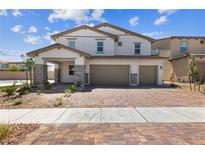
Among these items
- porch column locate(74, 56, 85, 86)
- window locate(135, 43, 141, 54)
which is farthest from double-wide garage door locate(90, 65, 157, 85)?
porch column locate(74, 56, 85, 86)

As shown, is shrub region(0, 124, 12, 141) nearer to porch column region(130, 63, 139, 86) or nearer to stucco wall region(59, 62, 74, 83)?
porch column region(130, 63, 139, 86)

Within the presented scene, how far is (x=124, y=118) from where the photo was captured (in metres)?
7.82

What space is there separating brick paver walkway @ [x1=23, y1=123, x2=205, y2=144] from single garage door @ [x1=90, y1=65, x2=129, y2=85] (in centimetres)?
1572

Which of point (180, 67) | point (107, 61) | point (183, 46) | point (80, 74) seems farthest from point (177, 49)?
point (80, 74)

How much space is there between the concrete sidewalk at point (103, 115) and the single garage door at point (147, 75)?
1345cm

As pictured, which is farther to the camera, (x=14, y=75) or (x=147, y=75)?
(x=14, y=75)

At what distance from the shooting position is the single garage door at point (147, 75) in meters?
22.8

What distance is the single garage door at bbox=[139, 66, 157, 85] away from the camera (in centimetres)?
2278

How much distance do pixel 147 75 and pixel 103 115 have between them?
51.1 ft

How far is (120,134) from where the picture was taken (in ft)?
19.3

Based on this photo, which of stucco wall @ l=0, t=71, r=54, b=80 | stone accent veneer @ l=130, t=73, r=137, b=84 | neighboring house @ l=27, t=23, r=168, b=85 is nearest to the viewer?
neighboring house @ l=27, t=23, r=168, b=85

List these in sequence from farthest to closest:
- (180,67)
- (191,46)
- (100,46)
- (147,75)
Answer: (191,46) → (180,67) → (100,46) → (147,75)

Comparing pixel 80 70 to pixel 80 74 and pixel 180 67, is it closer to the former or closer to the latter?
pixel 80 74
